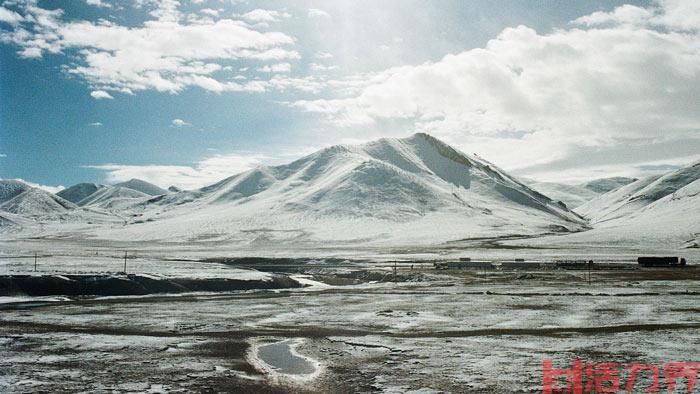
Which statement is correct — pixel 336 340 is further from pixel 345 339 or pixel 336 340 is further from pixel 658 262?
pixel 658 262

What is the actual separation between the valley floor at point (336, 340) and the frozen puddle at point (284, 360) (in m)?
0.07

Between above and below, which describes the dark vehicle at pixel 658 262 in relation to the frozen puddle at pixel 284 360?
above

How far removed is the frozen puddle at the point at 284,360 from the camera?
60.1 ft

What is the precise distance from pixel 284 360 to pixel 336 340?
405cm

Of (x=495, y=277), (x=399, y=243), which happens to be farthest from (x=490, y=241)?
(x=495, y=277)

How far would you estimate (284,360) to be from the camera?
20.3m

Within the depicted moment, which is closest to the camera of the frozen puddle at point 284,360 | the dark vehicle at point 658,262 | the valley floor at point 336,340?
the valley floor at point 336,340

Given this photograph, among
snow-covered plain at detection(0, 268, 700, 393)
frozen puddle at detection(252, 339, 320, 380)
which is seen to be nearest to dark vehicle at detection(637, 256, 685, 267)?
snow-covered plain at detection(0, 268, 700, 393)

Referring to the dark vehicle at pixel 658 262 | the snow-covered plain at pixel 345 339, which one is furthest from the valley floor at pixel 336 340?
the dark vehicle at pixel 658 262

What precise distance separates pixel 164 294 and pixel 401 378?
1347 inches

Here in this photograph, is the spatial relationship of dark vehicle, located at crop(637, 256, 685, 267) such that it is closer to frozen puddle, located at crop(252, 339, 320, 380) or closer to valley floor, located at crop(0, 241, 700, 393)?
valley floor, located at crop(0, 241, 700, 393)

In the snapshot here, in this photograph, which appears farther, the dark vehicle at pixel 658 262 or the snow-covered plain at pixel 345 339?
the dark vehicle at pixel 658 262

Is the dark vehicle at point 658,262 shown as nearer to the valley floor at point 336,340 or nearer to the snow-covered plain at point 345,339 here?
the valley floor at point 336,340

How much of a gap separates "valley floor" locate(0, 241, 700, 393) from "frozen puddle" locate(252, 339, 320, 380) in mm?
69
